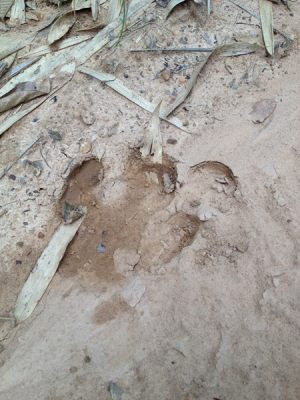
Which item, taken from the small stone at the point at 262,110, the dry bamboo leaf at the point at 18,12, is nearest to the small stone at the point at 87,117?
the small stone at the point at 262,110

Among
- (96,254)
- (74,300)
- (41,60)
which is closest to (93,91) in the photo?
(41,60)

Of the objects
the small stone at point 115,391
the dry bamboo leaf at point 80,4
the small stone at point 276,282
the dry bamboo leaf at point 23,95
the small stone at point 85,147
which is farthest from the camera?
the dry bamboo leaf at point 80,4

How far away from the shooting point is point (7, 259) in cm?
242

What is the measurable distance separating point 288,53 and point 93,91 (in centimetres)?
121

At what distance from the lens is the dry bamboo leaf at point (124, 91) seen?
9.11ft

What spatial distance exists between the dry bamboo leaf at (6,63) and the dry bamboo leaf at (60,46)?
3.0 inches

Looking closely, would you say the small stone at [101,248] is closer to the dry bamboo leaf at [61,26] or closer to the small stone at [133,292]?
the small stone at [133,292]

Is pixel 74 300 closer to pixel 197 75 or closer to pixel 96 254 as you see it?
pixel 96 254

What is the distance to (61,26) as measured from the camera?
3.23 metres

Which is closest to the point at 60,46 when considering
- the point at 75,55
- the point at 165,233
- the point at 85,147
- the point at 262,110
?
the point at 75,55

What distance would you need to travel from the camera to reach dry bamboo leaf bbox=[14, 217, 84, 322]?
7.52 ft

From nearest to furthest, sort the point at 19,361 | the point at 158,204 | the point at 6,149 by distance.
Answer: the point at 19,361 → the point at 158,204 → the point at 6,149

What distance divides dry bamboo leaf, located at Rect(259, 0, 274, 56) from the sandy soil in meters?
0.06

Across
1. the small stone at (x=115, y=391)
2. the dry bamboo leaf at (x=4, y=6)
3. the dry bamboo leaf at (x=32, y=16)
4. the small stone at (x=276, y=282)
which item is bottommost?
the small stone at (x=115, y=391)
